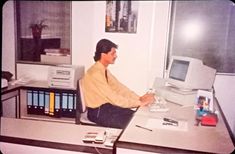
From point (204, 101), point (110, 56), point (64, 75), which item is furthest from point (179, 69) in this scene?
point (64, 75)

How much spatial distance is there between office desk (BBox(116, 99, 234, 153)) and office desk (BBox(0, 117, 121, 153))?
0.11 metres

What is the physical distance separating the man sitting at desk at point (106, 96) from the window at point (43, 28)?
22 cm

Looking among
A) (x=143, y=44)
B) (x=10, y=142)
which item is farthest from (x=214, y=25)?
(x=10, y=142)

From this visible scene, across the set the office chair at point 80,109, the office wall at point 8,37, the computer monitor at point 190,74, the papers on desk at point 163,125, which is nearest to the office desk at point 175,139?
the papers on desk at point 163,125

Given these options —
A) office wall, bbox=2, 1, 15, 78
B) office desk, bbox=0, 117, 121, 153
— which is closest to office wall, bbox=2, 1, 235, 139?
office wall, bbox=2, 1, 15, 78

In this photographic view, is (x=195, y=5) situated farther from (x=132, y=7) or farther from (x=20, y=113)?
(x=20, y=113)

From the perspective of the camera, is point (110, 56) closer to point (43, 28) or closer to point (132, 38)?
point (132, 38)

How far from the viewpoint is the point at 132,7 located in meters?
1.29

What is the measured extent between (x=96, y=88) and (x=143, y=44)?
57cm

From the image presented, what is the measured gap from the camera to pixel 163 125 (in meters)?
1.41

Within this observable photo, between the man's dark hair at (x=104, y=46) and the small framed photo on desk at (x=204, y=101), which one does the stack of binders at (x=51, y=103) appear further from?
the small framed photo on desk at (x=204, y=101)

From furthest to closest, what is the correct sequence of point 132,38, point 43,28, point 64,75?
point 64,75 < point 43,28 < point 132,38

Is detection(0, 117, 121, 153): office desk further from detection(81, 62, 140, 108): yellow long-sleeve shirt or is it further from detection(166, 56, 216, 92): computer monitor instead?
detection(166, 56, 216, 92): computer monitor

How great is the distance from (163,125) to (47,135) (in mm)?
613
